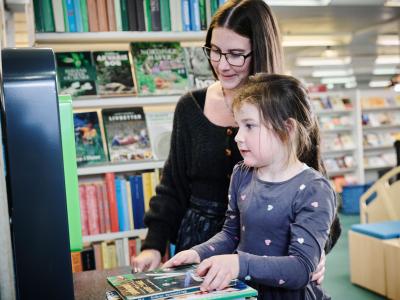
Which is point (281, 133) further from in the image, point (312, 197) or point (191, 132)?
point (191, 132)

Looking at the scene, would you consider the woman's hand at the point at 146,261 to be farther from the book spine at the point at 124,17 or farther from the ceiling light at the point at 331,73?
the ceiling light at the point at 331,73

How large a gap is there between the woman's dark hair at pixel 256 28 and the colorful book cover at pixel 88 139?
4.36ft

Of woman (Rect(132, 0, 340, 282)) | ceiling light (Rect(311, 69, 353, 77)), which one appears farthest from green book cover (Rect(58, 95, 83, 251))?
ceiling light (Rect(311, 69, 353, 77))

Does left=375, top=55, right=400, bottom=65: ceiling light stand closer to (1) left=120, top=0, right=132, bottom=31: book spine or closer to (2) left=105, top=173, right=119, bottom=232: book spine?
(1) left=120, top=0, right=132, bottom=31: book spine

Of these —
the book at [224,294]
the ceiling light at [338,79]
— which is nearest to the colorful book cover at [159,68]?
the book at [224,294]

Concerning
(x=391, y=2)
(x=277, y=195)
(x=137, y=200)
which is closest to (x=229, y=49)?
(x=277, y=195)

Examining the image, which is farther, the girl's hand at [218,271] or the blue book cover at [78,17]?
the blue book cover at [78,17]

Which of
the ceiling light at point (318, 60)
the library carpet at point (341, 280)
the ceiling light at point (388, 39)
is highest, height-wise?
the ceiling light at point (388, 39)

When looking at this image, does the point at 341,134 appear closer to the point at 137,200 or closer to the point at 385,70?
the point at 137,200

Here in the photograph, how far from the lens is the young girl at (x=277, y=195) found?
931mm

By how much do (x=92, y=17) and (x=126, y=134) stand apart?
63cm

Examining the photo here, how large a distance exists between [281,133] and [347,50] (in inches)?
466

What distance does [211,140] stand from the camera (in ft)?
4.57

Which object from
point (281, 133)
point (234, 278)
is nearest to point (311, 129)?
point (281, 133)
